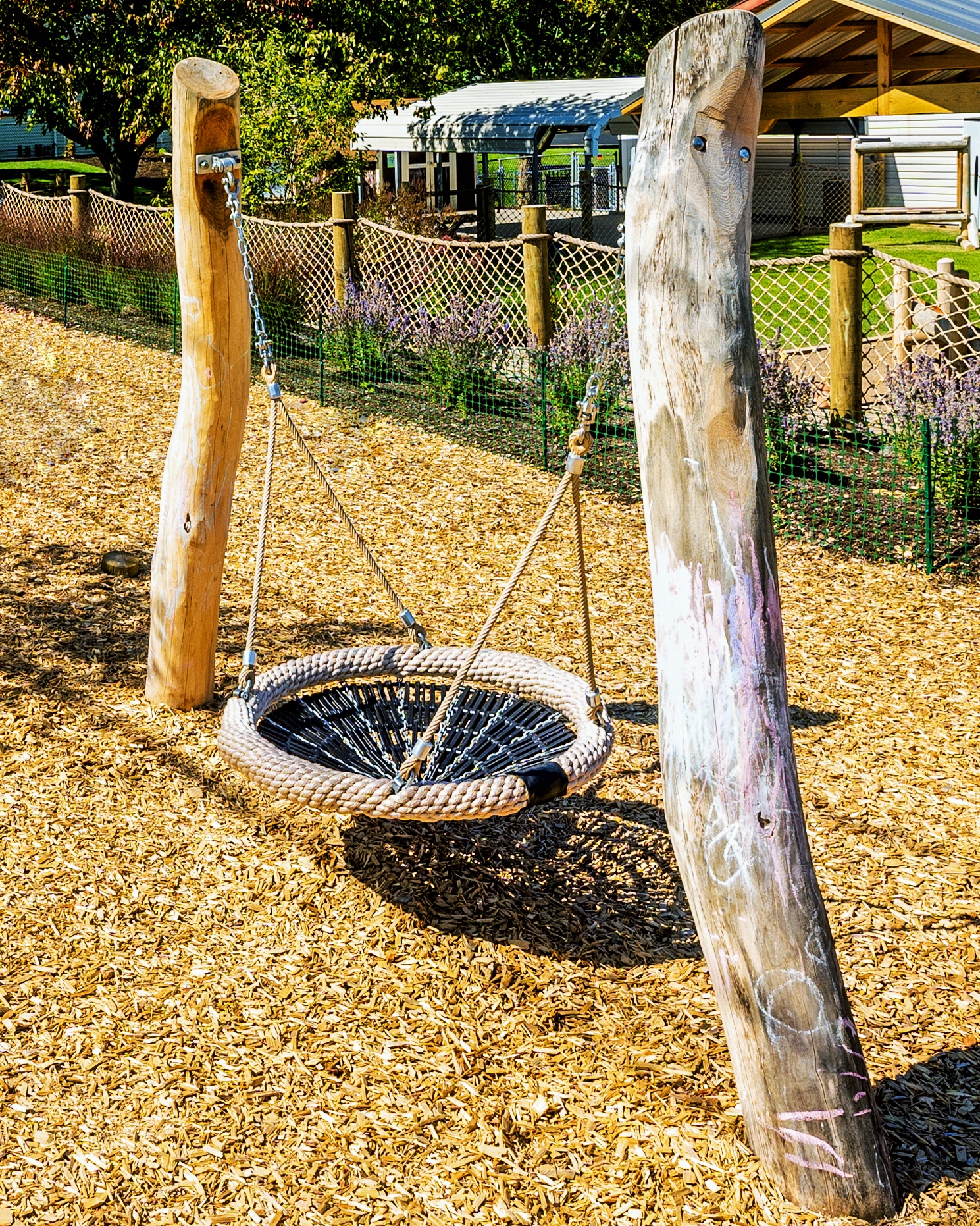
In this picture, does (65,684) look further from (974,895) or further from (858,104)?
(858,104)

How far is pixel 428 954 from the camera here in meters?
3.75

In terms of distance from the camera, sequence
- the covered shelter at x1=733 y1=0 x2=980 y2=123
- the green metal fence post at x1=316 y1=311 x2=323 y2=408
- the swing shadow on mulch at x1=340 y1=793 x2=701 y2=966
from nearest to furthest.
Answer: the swing shadow on mulch at x1=340 y1=793 x2=701 y2=966, the green metal fence post at x1=316 y1=311 x2=323 y2=408, the covered shelter at x1=733 y1=0 x2=980 y2=123

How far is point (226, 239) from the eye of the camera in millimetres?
4789

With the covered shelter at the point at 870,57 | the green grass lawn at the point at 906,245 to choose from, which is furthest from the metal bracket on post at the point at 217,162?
the covered shelter at the point at 870,57

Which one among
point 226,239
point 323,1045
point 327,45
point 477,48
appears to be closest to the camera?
point 323,1045

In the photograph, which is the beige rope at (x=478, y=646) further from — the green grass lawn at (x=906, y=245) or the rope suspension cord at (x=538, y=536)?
the green grass lawn at (x=906, y=245)

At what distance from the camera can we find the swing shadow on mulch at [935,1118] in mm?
2975

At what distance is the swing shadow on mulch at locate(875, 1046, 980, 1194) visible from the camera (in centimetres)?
297

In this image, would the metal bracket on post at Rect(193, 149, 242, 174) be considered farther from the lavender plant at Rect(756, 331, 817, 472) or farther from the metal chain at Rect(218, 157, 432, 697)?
the lavender plant at Rect(756, 331, 817, 472)

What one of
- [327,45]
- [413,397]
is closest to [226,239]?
[413,397]

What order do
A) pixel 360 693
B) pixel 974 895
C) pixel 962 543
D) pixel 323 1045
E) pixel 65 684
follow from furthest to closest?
pixel 962 543 → pixel 65 684 → pixel 360 693 → pixel 974 895 → pixel 323 1045

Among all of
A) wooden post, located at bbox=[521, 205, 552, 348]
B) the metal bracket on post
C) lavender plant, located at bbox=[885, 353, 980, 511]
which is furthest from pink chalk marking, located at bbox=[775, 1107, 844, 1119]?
wooden post, located at bbox=[521, 205, 552, 348]

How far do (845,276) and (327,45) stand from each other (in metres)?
11.5

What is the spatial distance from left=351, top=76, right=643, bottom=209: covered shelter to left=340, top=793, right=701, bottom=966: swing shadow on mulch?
19858 millimetres
